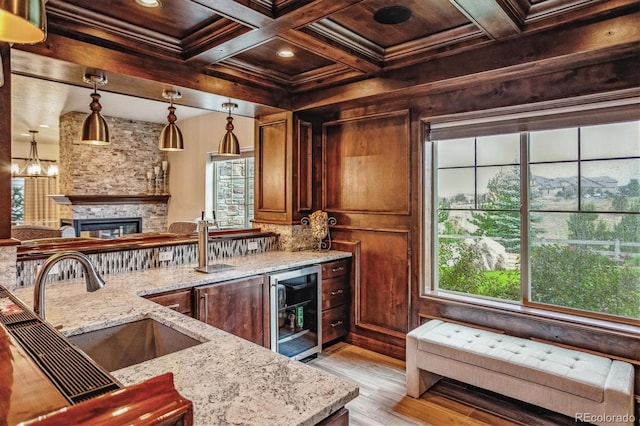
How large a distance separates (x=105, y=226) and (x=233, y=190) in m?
2.65

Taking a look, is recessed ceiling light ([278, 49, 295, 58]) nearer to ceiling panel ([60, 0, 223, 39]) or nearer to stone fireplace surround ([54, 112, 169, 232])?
ceiling panel ([60, 0, 223, 39])

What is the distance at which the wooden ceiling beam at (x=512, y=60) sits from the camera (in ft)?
7.43

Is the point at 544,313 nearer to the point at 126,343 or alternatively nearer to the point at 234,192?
the point at 126,343

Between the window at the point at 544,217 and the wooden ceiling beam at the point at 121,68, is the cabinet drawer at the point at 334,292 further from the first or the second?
the wooden ceiling beam at the point at 121,68

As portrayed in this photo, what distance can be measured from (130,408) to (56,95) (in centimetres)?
610

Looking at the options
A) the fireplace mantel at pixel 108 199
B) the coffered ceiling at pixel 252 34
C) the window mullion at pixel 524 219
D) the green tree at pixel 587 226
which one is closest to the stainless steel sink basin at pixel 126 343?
the coffered ceiling at pixel 252 34

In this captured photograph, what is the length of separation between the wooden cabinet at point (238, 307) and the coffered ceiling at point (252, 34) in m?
1.57

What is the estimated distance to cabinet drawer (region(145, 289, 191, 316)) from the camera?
8.04ft

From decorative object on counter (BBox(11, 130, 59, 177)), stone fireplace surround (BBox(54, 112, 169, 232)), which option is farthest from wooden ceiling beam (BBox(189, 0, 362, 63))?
decorative object on counter (BBox(11, 130, 59, 177))

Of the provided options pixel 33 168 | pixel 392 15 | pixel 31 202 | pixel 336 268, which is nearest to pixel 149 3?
pixel 392 15

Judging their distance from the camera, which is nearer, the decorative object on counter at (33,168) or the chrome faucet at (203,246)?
the chrome faucet at (203,246)

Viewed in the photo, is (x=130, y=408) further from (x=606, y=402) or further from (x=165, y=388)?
(x=606, y=402)

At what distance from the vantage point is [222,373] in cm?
120

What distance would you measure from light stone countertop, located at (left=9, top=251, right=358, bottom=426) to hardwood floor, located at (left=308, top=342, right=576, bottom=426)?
1516 mm
